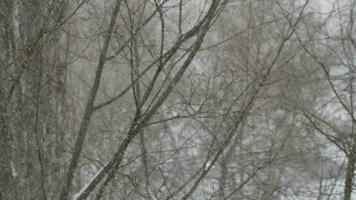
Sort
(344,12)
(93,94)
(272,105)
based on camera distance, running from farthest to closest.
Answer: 1. (272,105)
2. (344,12)
3. (93,94)

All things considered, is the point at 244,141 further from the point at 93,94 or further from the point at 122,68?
the point at 93,94

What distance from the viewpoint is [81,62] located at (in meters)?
12.0

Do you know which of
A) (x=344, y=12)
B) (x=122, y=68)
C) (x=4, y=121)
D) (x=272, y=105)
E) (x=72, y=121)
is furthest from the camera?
(x=122, y=68)

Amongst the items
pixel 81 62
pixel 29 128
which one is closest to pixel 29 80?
pixel 29 128

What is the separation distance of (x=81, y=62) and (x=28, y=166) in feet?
19.8

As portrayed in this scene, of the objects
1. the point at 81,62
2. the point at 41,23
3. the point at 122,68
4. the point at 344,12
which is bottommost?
the point at 41,23

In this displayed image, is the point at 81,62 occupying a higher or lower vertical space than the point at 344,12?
higher

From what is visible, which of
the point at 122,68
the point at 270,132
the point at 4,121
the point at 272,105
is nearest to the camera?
the point at 4,121

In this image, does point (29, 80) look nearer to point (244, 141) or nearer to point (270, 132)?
point (270, 132)

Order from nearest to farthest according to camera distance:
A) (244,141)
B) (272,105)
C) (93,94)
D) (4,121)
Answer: (4,121), (93,94), (272,105), (244,141)

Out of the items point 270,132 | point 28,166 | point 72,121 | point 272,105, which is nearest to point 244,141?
point 270,132

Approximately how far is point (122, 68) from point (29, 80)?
7898 millimetres

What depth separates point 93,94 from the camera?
6.30 m

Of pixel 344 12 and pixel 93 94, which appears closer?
pixel 93 94
